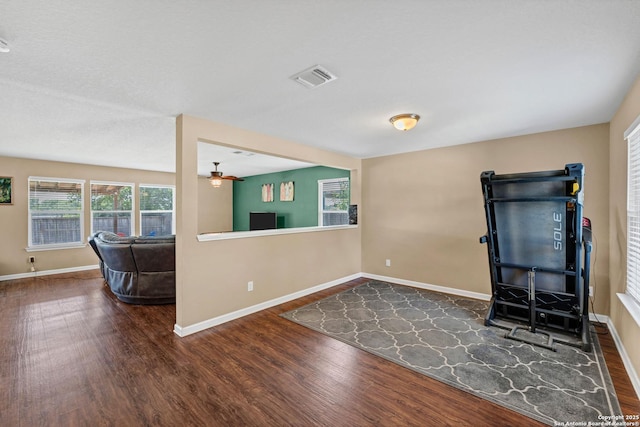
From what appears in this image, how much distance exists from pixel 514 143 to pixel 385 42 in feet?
10.1

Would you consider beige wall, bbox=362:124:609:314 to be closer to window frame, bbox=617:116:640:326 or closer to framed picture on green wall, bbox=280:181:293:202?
window frame, bbox=617:116:640:326

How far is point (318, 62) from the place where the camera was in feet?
6.49

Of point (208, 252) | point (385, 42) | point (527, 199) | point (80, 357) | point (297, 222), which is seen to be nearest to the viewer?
point (385, 42)

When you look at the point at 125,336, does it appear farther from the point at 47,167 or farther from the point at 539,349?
the point at 47,167

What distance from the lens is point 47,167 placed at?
5719 millimetres

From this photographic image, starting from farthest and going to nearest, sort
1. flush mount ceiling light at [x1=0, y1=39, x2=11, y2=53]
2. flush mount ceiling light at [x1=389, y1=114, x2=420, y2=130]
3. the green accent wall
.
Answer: the green accent wall
flush mount ceiling light at [x1=389, y1=114, x2=420, y2=130]
flush mount ceiling light at [x1=0, y1=39, x2=11, y2=53]

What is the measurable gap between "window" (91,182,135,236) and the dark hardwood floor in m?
3.54

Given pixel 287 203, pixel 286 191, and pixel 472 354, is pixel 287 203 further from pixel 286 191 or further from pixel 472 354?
pixel 472 354

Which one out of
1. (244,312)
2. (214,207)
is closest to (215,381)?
(244,312)

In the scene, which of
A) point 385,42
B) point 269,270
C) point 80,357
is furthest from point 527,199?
point 80,357

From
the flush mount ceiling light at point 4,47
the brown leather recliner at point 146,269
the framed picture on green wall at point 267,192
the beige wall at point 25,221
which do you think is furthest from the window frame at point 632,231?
the beige wall at point 25,221

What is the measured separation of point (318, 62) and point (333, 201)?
437 cm

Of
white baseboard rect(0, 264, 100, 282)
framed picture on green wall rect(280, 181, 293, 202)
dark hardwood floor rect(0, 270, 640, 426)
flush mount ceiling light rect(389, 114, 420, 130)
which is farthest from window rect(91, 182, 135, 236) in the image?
flush mount ceiling light rect(389, 114, 420, 130)

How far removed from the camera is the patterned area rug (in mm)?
1947
